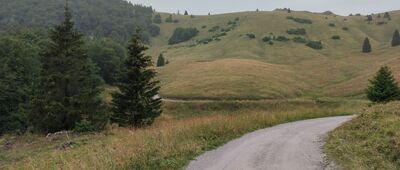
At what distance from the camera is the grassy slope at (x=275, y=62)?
75562 millimetres

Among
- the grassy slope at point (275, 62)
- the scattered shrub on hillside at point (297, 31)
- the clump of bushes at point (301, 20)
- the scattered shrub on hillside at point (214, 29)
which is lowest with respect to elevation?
the grassy slope at point (275, 62)

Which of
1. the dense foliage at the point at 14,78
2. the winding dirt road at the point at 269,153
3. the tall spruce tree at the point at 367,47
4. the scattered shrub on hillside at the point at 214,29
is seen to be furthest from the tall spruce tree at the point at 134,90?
the scattered shrub on hillside at the point at 214,29

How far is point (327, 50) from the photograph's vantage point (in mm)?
128625

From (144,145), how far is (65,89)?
23.8m

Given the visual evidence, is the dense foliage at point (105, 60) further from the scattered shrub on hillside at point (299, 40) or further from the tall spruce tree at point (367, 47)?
the tall spruce tree at point (367, 47)

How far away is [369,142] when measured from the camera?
15.6m

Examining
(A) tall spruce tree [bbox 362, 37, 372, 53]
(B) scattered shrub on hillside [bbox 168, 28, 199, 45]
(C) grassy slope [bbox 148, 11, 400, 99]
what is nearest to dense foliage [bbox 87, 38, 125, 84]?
(C) grassy slope [bbox 148, 11, 400, 99]

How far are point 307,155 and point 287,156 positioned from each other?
2.76ft

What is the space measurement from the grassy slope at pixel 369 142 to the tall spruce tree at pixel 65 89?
2154cm

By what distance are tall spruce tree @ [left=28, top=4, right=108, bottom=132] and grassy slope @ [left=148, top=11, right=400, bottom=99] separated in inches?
1381

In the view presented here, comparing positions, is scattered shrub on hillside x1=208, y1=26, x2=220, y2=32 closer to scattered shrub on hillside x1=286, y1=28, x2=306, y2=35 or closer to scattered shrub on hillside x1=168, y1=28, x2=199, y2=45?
scattered shrub on hillside x1=168, y1=28, x2=199, y2=45

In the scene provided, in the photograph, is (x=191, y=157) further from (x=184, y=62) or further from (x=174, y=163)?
(x=184, y=62)

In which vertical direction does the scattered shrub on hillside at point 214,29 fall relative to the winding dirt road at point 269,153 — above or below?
above

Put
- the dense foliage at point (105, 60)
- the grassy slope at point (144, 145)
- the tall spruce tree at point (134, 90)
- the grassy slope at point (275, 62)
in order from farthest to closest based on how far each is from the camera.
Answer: the dense foliage at point (105, 60) → the grassy slope at point (275, 62) → the tall spruce tree at point (134, 90) → the grassy slope at point (144, 145)
